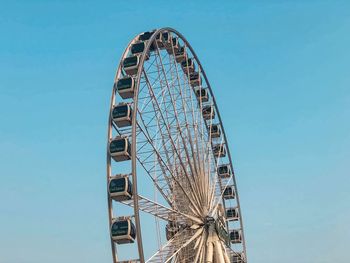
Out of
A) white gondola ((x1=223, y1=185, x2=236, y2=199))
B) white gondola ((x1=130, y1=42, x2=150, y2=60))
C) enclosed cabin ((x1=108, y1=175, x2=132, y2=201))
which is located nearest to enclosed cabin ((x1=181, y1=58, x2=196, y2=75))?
white gondola ((x1=130, y1=42, x2=150, y2=60))

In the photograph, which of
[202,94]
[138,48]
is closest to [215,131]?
[202,94]

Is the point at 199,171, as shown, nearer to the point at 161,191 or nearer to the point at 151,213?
the point at 161,191

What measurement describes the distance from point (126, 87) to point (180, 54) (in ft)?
29.5

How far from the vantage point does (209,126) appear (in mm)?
37500

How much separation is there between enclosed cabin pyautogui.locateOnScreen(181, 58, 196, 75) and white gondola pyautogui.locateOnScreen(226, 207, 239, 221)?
12.3 m

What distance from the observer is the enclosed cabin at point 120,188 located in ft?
71.6

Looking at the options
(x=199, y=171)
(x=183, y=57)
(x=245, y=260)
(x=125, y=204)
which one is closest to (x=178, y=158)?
(x=199, y=171)

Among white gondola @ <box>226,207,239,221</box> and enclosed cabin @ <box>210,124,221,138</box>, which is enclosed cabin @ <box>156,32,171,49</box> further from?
white gondola @ <box>226,207,239,221</box>

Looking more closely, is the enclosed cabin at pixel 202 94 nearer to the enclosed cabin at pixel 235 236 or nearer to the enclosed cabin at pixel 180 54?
the enclosed cabin at pixel 180 54

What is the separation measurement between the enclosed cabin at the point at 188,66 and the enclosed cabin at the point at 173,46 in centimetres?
192

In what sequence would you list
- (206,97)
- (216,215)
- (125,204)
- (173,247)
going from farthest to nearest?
1. (206,97)
2. (216,215)
3. (173,247)
4. (125,204)

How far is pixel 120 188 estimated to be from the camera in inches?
863

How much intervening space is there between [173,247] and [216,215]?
5034 millimetres

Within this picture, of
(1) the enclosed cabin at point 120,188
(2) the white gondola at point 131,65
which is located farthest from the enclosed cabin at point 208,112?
(1) the enclosed cabin at point 120,188
